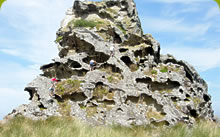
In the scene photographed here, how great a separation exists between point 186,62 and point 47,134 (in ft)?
68.4

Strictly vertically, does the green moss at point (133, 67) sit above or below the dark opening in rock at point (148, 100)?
above

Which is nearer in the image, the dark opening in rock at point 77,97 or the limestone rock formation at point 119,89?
the limestone rock formation at point 119,89

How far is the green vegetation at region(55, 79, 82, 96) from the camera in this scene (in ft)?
57.7

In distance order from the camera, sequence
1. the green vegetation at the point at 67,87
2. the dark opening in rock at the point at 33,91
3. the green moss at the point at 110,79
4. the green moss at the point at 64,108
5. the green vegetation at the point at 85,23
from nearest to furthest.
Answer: the green moss at the point at 64,108 < the green vegetation at the point at 67,87 < the dark opening in rock at the point at 33,91 < the green moss at the point at 110,79 < the green vegetation at the point at 85,23

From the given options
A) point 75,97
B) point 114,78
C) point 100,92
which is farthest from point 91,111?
point 114,78

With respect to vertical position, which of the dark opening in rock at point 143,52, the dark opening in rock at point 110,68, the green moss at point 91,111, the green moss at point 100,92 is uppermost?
the dark opening in rock at point 143,52

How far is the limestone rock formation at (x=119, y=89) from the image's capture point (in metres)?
16.2

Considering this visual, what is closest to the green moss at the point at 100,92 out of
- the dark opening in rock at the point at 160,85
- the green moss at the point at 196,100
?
the dark opening in rock at the point at 160,85

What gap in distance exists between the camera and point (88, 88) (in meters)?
17.7

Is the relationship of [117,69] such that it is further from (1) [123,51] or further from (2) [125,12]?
(2) [125,12]

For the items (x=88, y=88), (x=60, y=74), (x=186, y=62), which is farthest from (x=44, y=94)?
(x=186, y=62)

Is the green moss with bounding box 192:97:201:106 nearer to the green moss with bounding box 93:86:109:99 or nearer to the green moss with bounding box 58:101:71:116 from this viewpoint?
the green moss with bounding box 93:86:109:99

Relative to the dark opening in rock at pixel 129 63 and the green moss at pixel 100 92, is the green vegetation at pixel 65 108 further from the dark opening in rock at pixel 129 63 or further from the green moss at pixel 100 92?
the dark opening in rock at pixel 129 63

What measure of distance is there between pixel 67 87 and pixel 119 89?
4472 millimetres
